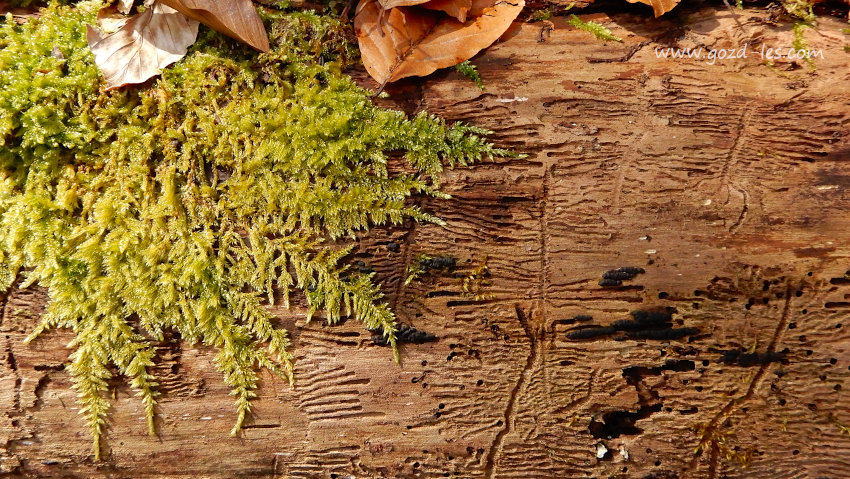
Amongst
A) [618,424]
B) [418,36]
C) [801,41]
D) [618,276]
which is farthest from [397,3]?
[618,424]

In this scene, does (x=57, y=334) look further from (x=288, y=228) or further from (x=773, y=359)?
(x=773, y=359)

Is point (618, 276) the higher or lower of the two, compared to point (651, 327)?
higher

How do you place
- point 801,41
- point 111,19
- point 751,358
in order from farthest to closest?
point 111,19 → point 801,41 → point 751,358

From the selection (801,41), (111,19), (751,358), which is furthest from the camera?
(111,19)

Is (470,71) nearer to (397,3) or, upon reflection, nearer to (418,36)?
(418,36)

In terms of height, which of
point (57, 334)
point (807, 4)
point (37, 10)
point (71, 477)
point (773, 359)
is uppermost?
point (37, 10)

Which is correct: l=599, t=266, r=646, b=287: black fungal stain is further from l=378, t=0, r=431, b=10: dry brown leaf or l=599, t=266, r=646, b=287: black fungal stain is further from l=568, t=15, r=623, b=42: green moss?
l=378, t=0, r=431, b=10: dry brown leaf

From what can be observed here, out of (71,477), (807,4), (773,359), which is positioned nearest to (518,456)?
(773,359)
